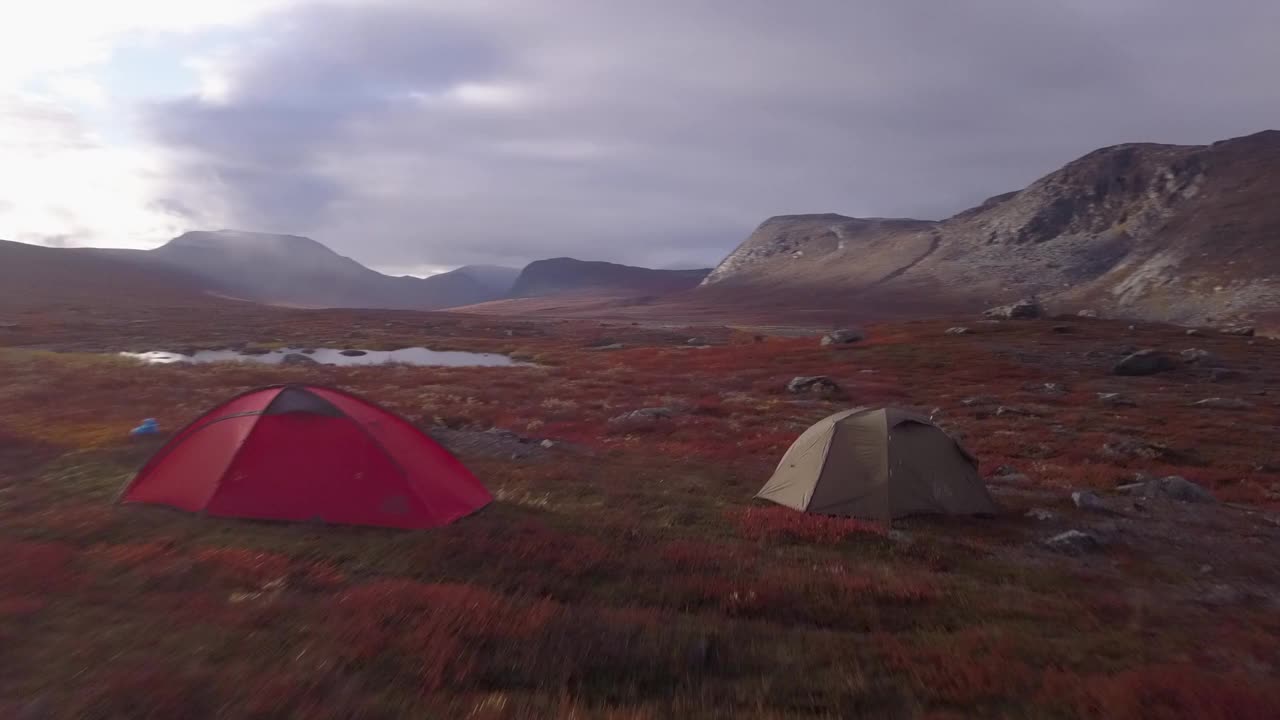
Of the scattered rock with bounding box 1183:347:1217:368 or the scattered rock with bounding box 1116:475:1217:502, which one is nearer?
the scattered rock with bounding box 1116:475:1217:502

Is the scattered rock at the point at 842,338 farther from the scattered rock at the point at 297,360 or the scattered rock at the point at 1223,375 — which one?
the scattered rock at the point at 297,360

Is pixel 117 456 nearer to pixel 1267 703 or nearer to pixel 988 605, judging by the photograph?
pixel 988 605

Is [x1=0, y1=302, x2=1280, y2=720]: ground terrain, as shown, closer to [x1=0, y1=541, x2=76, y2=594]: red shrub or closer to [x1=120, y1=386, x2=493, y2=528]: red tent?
[x1=0, y1=541, x2=76, y2=594]: red shrub

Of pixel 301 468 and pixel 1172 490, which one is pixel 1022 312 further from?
pixel 301 468

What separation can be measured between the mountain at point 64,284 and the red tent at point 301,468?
426 ft

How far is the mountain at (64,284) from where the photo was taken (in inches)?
5027

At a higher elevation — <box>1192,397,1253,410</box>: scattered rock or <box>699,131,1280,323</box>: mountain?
<box>699,131,1280,323</box>: mountain

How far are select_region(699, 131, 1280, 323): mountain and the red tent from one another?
110 meters

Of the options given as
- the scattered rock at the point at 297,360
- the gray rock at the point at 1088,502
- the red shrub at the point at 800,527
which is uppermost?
the scattered rock at the point at 297,360

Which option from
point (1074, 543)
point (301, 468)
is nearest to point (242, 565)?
point (301, 468)

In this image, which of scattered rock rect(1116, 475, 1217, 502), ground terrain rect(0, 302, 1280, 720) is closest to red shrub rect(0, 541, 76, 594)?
ground terrain rect(0, 302, 1280, 720)

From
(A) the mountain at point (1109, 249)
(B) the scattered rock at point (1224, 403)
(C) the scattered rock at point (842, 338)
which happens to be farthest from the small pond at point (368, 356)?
(A) the mountain at point (1109, 249)

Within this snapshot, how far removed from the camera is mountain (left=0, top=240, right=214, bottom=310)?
128 m

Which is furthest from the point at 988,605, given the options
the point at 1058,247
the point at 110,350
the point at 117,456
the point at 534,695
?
the point at 1058,247
